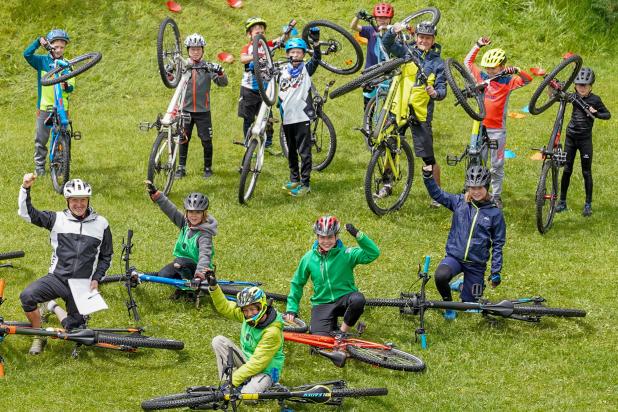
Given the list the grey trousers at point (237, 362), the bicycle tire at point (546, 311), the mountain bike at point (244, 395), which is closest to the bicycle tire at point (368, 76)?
the bicycle tire at point (546, 311)

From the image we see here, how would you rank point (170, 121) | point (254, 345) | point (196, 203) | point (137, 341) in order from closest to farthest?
point (254, 345), point (137, 341), point (196, 203), point (170, 121)

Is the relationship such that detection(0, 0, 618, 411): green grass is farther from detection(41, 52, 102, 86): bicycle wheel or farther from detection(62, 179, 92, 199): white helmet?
detection(41, 52, 102, 86): bicycle wheel

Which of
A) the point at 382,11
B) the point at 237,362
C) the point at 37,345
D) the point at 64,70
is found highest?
the point at 382,11

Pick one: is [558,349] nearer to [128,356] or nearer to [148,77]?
[128,356]

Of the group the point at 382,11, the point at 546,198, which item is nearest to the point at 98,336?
the point at 546,198

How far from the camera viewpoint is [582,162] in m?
16.2

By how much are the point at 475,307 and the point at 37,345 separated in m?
5.29

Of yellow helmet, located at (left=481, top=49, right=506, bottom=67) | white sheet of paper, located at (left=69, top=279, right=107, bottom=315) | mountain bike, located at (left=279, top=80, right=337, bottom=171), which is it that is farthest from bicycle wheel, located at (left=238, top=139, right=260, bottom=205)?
white sheet of paper, located at (left=69, top=279, right=107, bottom=315)

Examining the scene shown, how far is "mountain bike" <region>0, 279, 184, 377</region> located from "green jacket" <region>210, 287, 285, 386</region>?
1216 millimetres

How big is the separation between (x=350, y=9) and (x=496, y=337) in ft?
46.1

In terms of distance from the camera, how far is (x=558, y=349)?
12.0 m

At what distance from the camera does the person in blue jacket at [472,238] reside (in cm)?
1252

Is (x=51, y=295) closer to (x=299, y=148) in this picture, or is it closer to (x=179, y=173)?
(x=299, y=148)

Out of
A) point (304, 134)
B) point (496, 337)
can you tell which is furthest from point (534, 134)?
point (496, 337)
